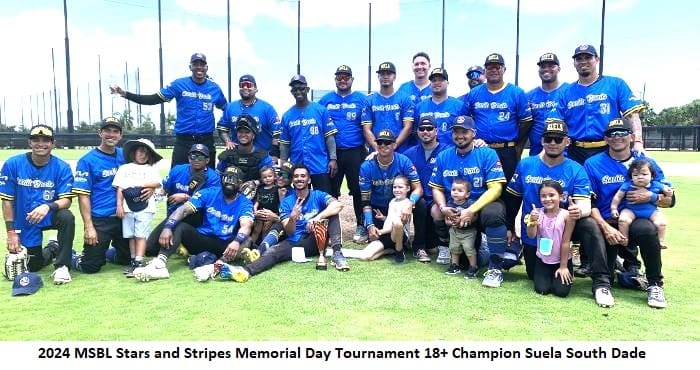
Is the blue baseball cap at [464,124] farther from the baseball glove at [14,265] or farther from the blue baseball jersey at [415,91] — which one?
the baseball glove at [14,265]

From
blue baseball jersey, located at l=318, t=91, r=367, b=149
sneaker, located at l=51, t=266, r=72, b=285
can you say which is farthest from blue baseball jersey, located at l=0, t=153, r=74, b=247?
blue baseball jersey, located at l=318, t=91, r=367, b=149

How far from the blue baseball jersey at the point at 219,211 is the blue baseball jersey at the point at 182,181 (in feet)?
1.11

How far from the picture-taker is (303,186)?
5.85m

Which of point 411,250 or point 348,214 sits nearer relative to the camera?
point 411,250

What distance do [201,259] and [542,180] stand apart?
3742mm

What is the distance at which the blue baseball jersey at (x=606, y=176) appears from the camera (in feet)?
15.0

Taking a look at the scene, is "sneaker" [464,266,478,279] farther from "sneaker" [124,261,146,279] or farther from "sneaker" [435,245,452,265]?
"sneaker" [124,261,146,279]

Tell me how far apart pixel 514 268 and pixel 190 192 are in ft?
13.2

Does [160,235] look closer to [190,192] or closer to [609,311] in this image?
[190,192]

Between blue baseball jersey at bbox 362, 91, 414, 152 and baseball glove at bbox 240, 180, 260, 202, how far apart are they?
1859 mm

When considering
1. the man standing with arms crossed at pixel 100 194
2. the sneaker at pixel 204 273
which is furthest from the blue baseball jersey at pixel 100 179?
the sneaker at pixel 204 273

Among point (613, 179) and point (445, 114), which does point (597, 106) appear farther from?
point (445, 114)

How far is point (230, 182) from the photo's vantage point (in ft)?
18.4
